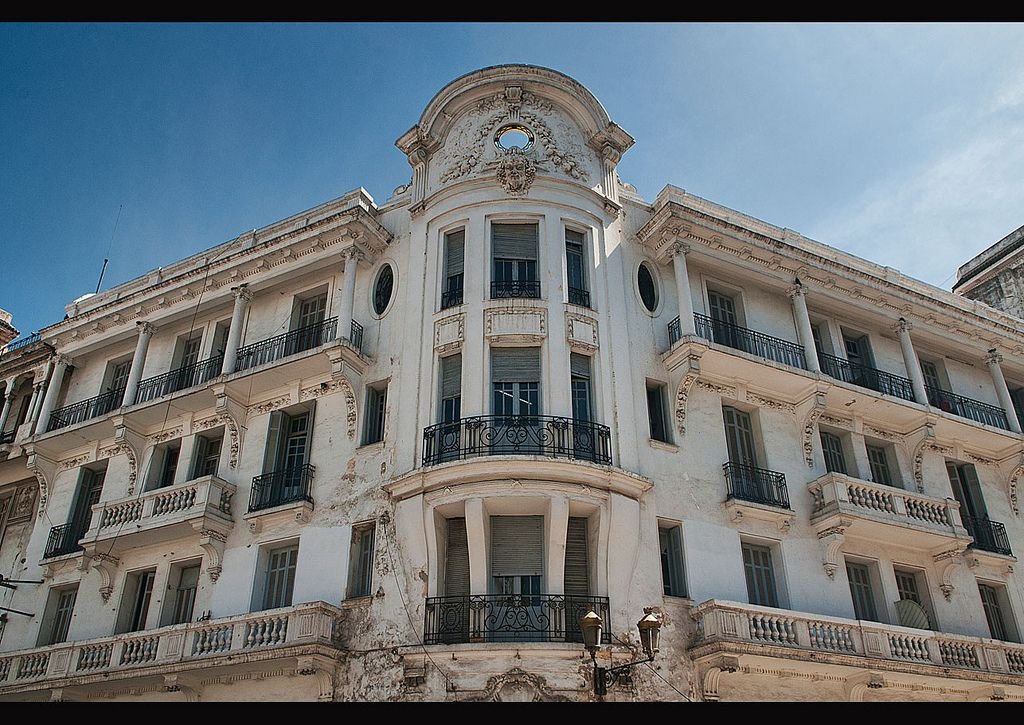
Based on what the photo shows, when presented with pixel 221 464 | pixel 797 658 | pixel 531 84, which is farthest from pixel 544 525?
pixel 531 84

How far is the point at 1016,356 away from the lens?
28203mm

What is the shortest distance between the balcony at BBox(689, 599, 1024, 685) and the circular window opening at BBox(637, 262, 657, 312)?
26.8ft

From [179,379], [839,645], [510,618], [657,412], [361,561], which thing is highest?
[179,379]

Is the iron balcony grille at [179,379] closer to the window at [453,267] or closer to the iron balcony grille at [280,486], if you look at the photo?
the iron balcony grille at [280,486]

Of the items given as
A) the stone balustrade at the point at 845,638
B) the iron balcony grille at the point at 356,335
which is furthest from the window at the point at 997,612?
the iron balcony grille at the point at 356,335

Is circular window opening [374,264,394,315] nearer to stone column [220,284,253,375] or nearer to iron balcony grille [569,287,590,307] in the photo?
stone column [220,284,253,375]

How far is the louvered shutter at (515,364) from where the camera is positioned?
65.6ft

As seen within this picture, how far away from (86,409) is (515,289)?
14.6m

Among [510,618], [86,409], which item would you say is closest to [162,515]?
[86,409]

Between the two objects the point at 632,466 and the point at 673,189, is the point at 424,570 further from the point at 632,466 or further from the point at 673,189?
the point at 673,189

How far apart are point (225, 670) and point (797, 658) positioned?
1219 centimetres

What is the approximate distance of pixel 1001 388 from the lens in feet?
88.1

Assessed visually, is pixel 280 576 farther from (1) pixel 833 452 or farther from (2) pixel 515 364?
(1) pixel 833 452

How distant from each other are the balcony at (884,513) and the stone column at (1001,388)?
5.43m
